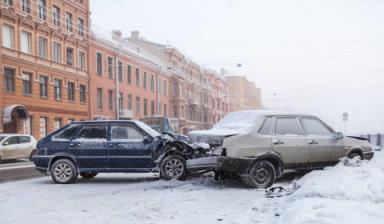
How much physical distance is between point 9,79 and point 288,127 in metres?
24.1

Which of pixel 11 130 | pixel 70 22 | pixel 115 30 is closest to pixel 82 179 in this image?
pixel 11 130

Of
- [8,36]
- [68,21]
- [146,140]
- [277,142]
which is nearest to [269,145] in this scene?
[277,142]

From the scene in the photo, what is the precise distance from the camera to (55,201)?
7934mm

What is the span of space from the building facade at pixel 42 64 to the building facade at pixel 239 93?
62.2 meters

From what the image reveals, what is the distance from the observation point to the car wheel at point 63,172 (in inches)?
416

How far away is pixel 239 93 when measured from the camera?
Answer: 107 meters

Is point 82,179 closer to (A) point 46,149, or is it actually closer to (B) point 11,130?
(A) point 46,149

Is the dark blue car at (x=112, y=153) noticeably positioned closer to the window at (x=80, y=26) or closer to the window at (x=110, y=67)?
the window at (x=80, y=26)

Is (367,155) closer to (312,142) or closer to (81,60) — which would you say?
(312,142)

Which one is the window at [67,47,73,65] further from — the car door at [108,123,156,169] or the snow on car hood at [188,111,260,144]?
the snow on car hood at [188,111,260,144]

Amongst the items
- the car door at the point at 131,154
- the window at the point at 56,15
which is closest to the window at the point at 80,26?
the window at the point at 56,15

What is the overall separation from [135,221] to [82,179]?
5.76 metres

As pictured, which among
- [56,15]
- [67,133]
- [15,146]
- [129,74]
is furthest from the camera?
[129,74]

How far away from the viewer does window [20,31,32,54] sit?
101 feet
